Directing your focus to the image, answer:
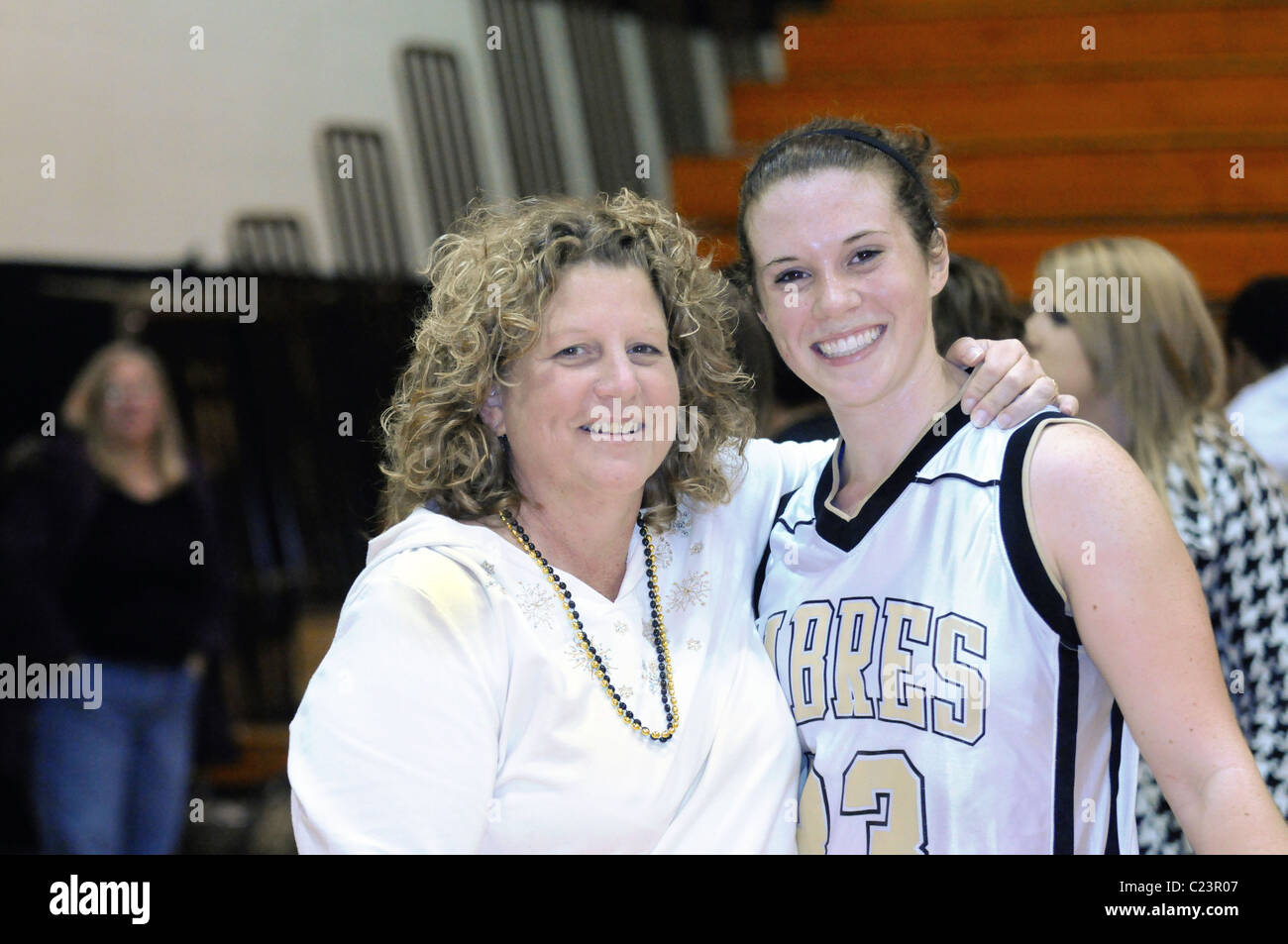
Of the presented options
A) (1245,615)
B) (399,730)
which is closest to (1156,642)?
(399,730)

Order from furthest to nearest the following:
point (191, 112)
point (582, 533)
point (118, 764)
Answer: point (191, 112)
point (118, 764)
point (582, 533)

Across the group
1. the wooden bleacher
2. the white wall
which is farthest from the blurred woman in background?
the wooden bleacher

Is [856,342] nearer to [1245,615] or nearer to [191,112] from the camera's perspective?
[1245,615]

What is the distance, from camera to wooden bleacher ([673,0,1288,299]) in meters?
4.87

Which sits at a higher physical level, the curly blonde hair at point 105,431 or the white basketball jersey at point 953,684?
the curly blonde hair at point 105,431

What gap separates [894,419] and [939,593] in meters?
0.25

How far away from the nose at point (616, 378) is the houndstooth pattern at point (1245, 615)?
1.08 m

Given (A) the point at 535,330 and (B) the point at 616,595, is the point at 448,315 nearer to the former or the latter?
(A) the point at 535,330

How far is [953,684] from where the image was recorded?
5.23 ft

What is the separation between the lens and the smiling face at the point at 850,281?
173cm

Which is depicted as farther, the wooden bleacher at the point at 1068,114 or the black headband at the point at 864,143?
the wooden bleacher at the point at 1068,114

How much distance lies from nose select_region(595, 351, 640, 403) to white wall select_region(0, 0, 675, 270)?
373 centimetres

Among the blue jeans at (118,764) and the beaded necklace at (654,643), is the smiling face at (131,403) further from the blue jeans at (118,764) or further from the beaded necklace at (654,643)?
the beaded necklace at (654,643)

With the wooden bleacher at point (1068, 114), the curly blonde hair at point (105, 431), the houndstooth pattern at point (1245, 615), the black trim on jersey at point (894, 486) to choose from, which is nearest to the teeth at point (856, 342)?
the black trim on jersey at point (894, 486)
